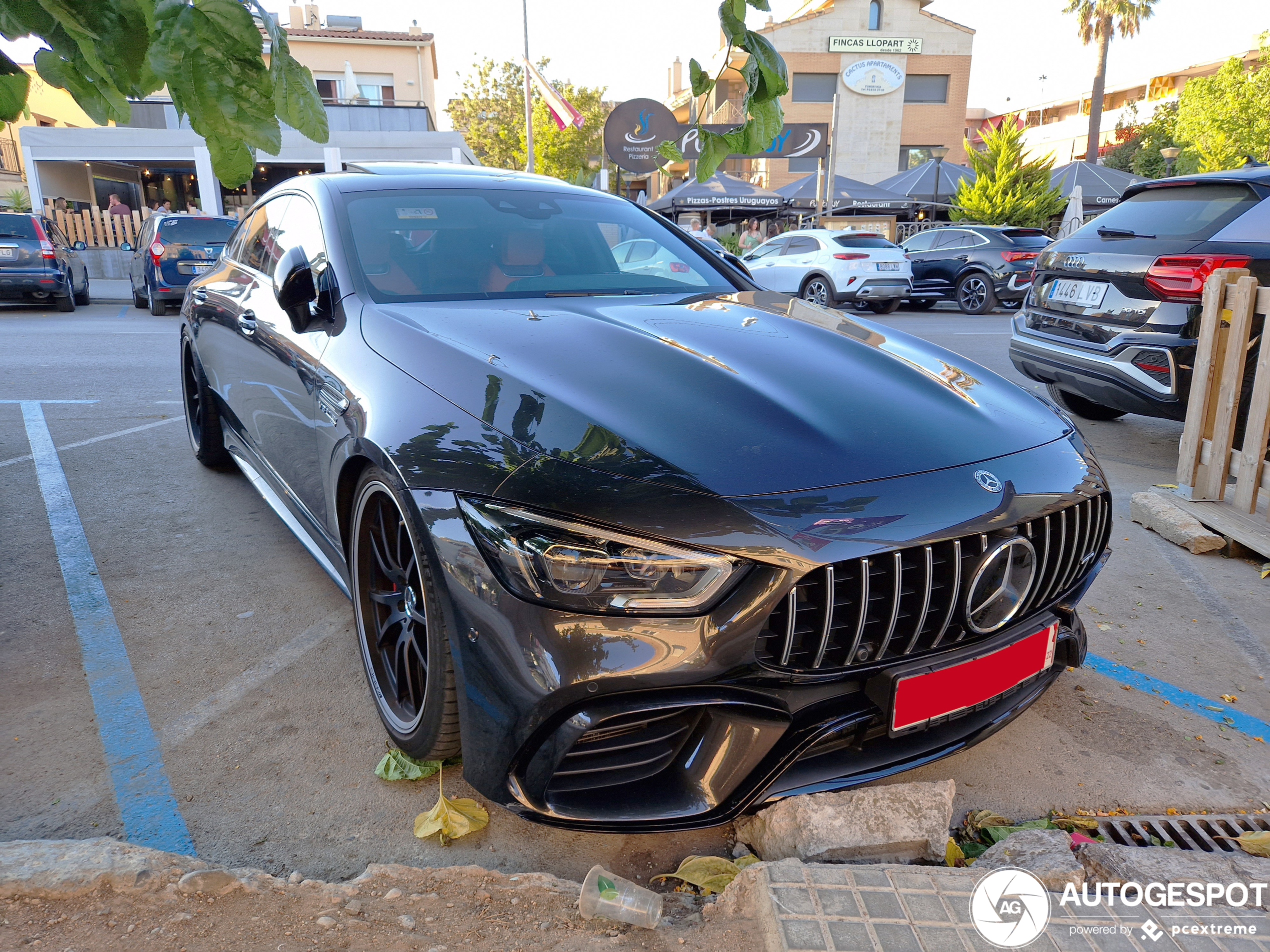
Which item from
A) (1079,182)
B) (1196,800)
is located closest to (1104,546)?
(1196,800)

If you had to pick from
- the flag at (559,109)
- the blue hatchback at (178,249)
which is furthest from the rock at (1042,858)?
the flag at (559,109)

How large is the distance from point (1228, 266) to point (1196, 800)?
11.7 ft

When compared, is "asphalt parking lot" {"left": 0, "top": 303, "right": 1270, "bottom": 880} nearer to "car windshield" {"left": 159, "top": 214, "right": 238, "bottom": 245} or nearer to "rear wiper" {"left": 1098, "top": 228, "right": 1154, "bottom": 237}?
"rear wiper" {"left": 1098, "top": 228, "right": 1154, "bottom": 237}

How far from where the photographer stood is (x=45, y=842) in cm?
189

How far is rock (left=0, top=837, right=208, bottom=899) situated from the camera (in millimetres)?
1770

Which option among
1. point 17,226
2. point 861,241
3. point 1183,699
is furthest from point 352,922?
point 17,226

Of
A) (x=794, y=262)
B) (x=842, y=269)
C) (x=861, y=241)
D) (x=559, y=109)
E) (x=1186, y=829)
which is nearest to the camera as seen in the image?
(x=1186, y=829)

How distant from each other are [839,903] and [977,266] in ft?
49.4

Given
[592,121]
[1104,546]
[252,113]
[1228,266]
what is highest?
[592,121]

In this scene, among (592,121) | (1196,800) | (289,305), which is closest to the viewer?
(1196,800)

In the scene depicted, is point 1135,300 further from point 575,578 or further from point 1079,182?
point 1079,182

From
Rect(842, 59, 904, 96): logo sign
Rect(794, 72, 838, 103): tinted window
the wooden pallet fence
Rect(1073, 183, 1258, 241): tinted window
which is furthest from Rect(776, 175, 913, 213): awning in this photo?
the wooden pallet fence

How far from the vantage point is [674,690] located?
66.8 inches

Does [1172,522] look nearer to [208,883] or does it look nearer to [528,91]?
[208,883]
